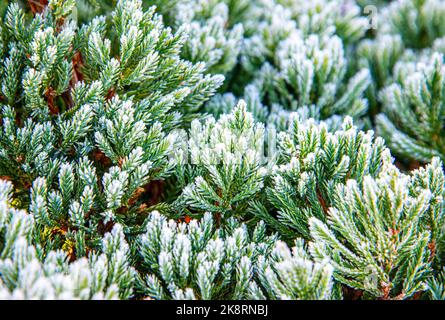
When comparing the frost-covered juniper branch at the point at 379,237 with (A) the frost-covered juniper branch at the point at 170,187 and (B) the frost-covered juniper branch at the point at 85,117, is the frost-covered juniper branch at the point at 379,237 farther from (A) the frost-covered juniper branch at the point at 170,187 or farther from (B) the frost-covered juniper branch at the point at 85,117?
(B) the frost-covered juniper branch at the point at 85,117

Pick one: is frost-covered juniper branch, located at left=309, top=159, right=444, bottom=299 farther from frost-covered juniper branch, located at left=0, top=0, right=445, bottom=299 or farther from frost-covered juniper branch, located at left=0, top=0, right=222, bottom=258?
frost-covered juniper branch, located at left=0, top=0, right=222, bottom=258

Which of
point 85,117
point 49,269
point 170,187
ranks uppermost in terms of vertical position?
point 85,117

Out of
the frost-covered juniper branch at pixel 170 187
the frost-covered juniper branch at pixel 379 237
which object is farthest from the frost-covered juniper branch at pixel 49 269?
the frost-covered juniper branch at pixel 379 237

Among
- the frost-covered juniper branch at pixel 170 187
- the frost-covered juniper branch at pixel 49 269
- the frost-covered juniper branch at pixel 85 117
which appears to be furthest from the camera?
the frost-covered juniper branch at pixel 85 117

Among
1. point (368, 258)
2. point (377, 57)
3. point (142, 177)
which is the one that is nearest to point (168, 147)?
point (142, 177)

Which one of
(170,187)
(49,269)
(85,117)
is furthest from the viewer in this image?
(170,187)

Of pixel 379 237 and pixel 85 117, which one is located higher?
pixel 85 117

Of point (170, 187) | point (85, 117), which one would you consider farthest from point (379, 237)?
point (85, 117)

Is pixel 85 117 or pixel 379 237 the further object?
pixel 85 117

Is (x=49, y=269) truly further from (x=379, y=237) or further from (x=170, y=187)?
(x=379, y=237)

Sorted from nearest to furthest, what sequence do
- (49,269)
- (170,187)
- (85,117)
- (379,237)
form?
(49,269) < (379,237) < (85,117) < (170,187)

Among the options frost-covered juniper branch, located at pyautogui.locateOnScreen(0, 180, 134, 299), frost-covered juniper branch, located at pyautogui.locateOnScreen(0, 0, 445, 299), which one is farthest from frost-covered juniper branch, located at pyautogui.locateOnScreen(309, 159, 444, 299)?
frost-covered juniper branch, located at pyautogui.locateOnScreen(0, 180, 134, 299)

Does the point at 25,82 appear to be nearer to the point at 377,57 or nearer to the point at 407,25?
the point at 377,57
